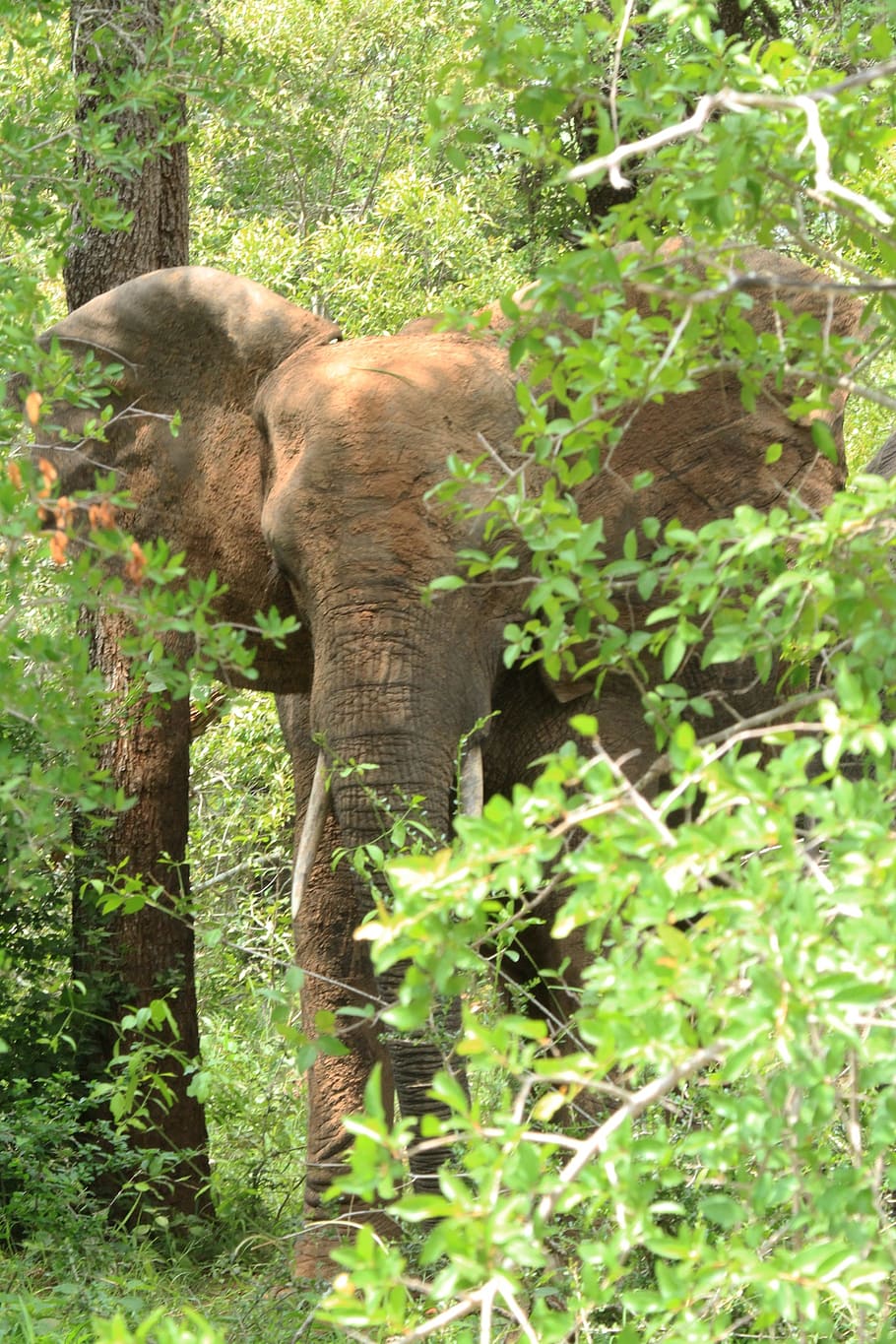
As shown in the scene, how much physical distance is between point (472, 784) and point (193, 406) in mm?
1536

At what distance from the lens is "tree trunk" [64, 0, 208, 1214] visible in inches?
225

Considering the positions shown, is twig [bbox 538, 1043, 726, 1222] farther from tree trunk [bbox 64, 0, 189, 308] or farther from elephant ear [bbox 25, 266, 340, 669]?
tree trunk [bbox 64, 0, 189, 308]

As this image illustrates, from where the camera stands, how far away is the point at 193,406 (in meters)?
5.22

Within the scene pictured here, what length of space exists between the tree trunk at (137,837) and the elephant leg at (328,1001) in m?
0.42

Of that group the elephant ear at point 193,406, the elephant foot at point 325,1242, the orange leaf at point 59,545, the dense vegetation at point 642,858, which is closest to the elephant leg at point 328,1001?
the elephant foot at point 325,1242

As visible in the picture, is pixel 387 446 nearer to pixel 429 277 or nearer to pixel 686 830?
pixel 686 830

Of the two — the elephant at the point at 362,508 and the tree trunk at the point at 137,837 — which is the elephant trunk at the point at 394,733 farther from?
the tree trunk at the point at 137,837

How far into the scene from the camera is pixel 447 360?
185 inches

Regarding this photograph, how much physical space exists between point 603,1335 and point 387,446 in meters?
2.22

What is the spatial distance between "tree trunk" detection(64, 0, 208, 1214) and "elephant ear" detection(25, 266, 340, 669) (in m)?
0.63

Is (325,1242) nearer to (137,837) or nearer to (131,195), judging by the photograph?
(137,837)

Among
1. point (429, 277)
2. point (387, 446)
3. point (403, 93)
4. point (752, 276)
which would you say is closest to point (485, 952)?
point (387, 446)

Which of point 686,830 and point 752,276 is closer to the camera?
point 686,830

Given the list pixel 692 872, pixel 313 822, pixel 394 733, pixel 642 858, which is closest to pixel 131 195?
pixel 313 822
